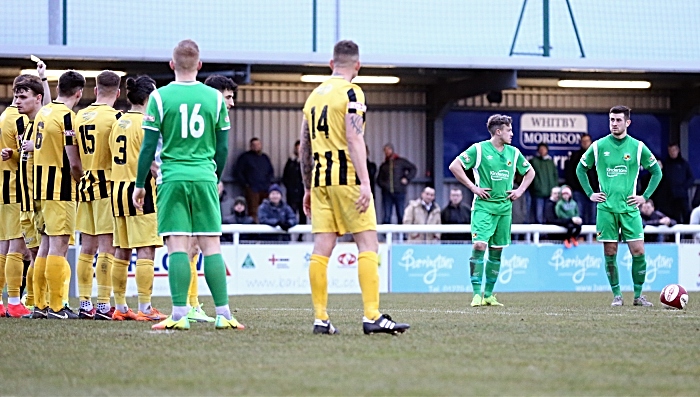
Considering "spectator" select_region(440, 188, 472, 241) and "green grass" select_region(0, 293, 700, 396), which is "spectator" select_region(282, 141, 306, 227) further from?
"green grass" select_region(0, 293, 700, 396)

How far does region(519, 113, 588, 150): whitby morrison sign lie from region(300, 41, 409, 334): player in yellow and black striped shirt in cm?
1779

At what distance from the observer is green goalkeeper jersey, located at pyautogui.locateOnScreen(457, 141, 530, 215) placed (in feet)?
44.5

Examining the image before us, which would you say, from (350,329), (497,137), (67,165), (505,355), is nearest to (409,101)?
(497,137)

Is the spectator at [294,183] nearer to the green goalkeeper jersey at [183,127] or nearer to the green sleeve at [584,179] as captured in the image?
the green sleeve at [584,179]

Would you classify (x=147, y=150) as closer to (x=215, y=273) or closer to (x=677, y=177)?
(x=215, y=273)

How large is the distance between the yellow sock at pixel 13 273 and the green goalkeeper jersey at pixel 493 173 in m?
5.33

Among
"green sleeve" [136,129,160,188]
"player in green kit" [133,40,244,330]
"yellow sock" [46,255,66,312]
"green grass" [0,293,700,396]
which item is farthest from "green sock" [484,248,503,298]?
"green sleeve" [136,129,160,188]

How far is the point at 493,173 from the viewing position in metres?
13.6

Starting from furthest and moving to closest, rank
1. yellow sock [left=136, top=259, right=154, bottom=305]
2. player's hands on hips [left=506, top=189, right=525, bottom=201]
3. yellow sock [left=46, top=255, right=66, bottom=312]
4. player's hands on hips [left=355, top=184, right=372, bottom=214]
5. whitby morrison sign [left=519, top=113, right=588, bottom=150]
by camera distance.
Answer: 1. whitby morrison sign [left=519, top=113, right=588, bottom=150]
2. player's hands on hips [left=506, top=189, right=525, bottom=201]
3. yellow sock [left=46, top=255, right=66, bottom=312]
4. yellow sock [left=136, top=259, right=154, bottom=305]
5. player's hands on hips [left=355, top=184, right=372, bottom=214]

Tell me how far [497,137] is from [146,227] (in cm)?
508

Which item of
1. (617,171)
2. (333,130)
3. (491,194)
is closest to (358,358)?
(333,130)

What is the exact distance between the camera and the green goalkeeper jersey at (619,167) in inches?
529

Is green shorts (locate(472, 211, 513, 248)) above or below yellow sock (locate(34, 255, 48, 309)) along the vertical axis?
above

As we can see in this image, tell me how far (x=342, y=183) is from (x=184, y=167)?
121 cm
